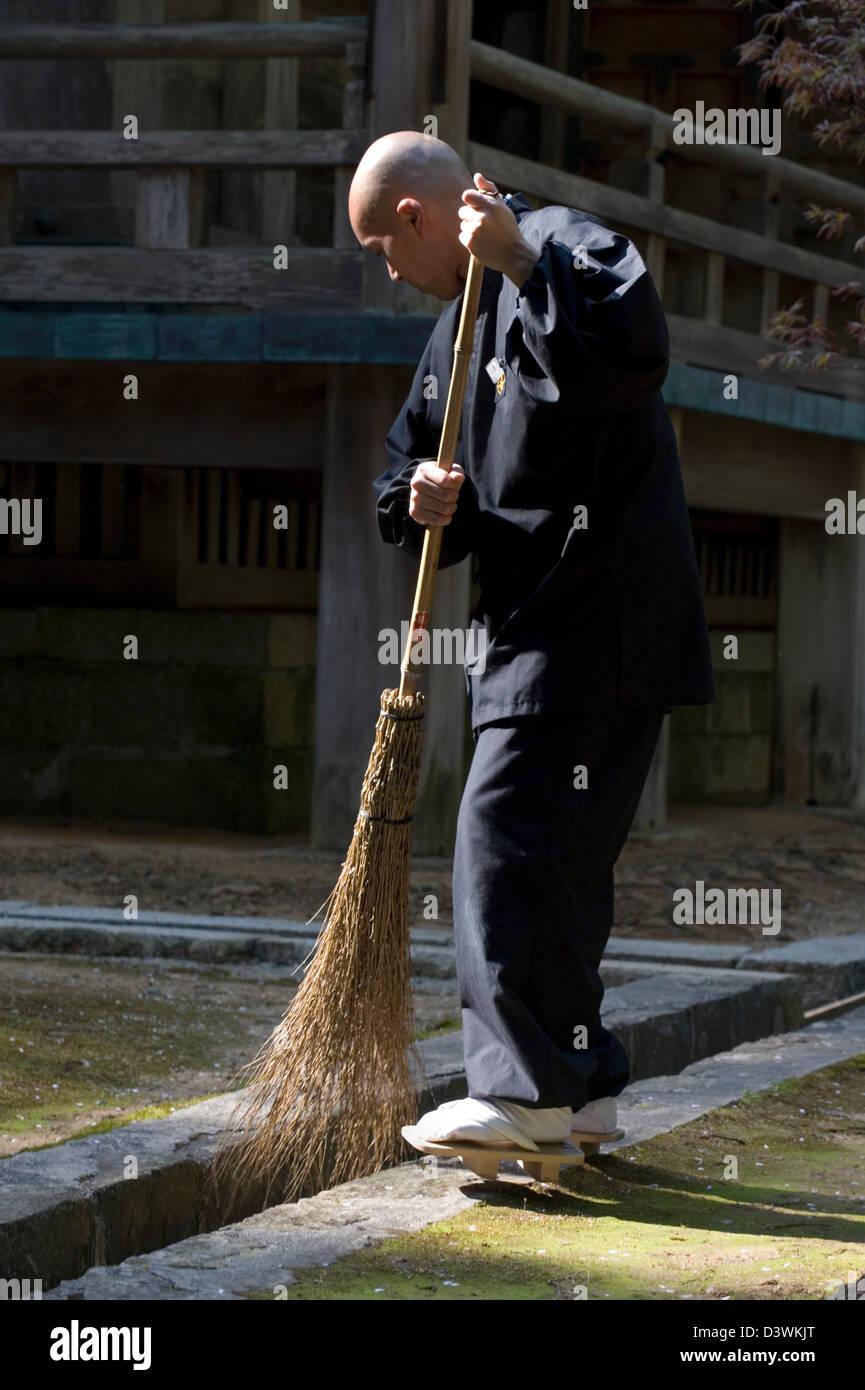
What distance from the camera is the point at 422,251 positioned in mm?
3439

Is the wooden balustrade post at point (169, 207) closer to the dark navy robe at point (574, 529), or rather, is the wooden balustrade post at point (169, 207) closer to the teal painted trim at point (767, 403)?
the teal painted trim at point (767, 403)

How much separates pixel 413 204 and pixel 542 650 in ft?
2.62

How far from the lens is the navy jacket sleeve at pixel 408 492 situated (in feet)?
11.5

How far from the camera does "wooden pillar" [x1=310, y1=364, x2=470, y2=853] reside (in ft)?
27.1

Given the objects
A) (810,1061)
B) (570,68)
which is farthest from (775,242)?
(810,1061)

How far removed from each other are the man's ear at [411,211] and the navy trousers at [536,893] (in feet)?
2.86

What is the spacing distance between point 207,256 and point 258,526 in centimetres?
221

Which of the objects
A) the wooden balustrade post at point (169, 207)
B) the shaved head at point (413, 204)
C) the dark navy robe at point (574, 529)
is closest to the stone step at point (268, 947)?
the dark navy robe at point (574, 529)

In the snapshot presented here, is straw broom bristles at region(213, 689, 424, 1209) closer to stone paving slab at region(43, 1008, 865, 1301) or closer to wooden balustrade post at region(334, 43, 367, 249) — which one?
stone paving slab at region(43, 1008, 865, 1301)

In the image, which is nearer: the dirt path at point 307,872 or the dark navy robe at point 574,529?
the dark navy robe at point 574,529

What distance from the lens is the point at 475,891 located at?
3.34 meters

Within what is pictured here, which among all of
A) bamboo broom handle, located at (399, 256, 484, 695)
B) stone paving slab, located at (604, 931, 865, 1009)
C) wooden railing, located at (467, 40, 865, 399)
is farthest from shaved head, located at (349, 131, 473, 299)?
wooden railing, located at (467, 40, 865, 399)

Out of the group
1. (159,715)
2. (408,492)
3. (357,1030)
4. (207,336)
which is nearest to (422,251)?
(408,492)

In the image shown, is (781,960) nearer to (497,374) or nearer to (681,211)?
(497,374)
